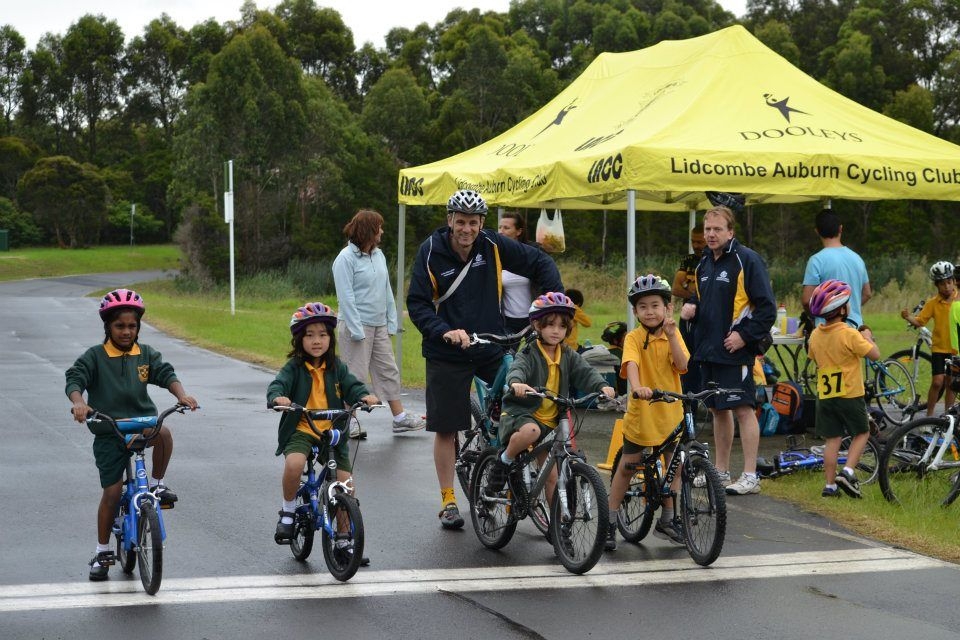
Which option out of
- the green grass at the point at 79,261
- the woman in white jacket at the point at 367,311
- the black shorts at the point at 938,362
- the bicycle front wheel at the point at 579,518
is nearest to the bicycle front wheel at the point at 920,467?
the bicycle front wheel at the point at 579,518

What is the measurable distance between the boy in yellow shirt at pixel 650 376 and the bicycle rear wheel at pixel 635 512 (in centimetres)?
7

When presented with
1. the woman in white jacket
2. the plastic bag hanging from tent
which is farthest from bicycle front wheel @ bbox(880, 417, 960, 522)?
the woman in white jacket

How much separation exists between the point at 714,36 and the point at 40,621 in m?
9.80

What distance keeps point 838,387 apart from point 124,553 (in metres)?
5.02

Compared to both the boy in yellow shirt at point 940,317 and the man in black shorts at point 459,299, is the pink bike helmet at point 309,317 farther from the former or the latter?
the boy in yellow shirt at point 940,317

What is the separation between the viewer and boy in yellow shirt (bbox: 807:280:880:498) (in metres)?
8.82

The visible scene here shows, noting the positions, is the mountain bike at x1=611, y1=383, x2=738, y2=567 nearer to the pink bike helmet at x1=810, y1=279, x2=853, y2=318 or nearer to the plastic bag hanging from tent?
the pink bike helmet at x1=810, y1=279, x2=853, y2=318

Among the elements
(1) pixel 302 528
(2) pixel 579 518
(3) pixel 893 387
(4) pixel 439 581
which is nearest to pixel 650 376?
(2) pixel 579 518

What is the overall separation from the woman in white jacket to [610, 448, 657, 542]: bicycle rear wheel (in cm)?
427

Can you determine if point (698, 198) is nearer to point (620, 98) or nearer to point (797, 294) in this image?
point (620, 98)

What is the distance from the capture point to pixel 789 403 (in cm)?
1163

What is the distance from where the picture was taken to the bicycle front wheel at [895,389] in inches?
517

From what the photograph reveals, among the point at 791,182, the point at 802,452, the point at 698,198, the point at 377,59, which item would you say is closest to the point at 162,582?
the point at 802,452

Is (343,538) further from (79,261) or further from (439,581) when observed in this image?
(79,261)
